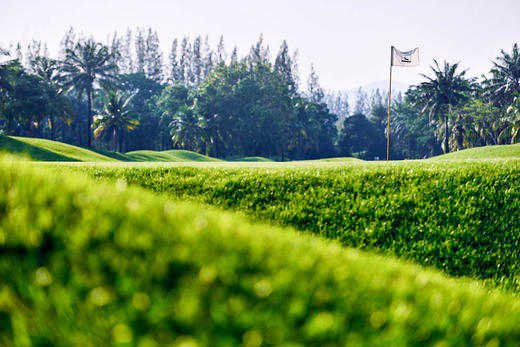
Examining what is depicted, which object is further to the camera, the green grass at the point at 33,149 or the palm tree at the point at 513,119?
the palm tree at the point at 513,119

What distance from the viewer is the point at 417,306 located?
6.25 feet

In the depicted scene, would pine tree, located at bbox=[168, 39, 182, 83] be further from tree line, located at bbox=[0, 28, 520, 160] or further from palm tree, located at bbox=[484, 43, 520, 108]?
palm tree, located at bbox=[484, 43, 520, 108]

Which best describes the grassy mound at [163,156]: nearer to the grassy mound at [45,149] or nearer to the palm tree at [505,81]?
the grassy mound at [45,149]

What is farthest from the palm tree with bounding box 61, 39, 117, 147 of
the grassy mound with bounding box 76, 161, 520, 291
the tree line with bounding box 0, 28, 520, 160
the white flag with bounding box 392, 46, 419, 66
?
the grassy mound with bounding box 76, 161, 520, 291

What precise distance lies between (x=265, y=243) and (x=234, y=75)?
62.3 m

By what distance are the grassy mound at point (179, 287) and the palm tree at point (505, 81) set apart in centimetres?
5061

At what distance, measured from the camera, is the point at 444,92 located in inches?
1822

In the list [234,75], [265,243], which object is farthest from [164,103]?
[265,243]


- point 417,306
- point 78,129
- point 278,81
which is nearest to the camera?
point 417,306

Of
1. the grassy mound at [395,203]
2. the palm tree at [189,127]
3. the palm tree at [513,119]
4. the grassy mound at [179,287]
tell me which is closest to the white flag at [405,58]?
the grassy mound at [395,203]

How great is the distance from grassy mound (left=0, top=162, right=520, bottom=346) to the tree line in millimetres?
44781

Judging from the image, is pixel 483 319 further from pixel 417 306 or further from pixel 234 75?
pixel 234 75

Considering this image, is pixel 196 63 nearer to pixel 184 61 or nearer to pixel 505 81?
pixel 184 61

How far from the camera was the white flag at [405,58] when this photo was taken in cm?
1619
